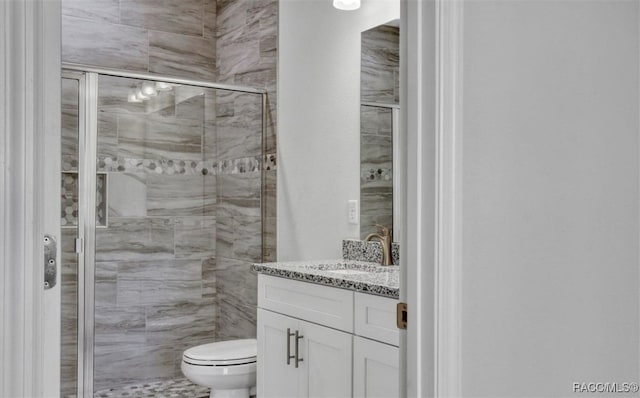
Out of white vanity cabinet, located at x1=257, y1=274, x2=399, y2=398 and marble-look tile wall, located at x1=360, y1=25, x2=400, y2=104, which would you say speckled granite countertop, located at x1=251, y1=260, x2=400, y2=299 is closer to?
white vanity cabinet, located at x1=257, y1=274, x2=399, y2=398

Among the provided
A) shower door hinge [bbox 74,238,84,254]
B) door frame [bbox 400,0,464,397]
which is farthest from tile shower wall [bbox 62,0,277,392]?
door frame [bbox 400,0,464,397]

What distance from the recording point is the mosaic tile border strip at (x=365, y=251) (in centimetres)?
306

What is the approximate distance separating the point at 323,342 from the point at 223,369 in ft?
2.30

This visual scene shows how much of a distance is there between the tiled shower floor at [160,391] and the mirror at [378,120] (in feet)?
4.64

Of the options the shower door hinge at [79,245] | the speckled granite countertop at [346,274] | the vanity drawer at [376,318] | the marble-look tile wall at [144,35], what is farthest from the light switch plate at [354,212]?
the marble-look tile wall at [144,35]

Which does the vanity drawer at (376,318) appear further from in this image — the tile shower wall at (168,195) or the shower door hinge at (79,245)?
the shower door hinge at (79,245)

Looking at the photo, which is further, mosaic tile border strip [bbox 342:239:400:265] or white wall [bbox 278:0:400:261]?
white wall [bbox 278:0:400:261]

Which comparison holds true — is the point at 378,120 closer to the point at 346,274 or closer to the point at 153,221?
the point at 346,274

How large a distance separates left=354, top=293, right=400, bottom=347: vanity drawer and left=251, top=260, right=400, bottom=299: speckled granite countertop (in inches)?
1.1

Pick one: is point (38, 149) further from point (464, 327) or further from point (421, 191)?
point (464, 327)

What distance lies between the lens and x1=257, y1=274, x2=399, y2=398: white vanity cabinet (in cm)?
230

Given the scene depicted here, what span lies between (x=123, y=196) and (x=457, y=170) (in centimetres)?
253

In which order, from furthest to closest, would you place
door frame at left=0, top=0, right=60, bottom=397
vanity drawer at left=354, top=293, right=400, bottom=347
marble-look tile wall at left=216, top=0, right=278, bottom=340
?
1. marble-look tile wall at left=216, top=0, right=278, bottom=340
2. vanity drawer at left=354, top=293, right=400, bottom=347
3. door frame at left=0, top=0, right=60, bottom=397

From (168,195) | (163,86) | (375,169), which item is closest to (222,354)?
(168,195)
